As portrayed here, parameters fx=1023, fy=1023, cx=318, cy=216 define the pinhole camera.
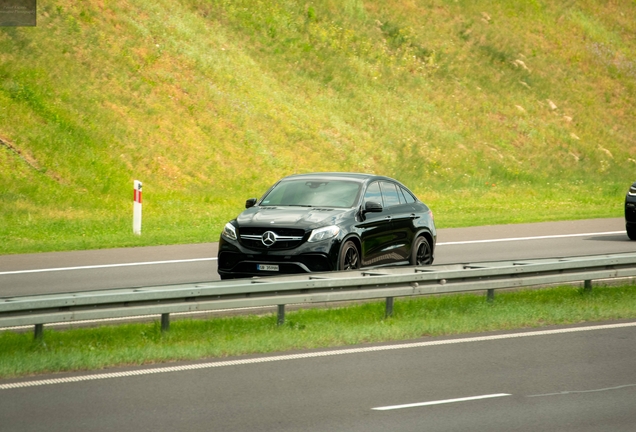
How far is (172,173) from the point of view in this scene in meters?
30.4

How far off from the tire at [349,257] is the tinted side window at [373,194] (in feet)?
3.48

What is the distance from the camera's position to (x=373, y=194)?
15.4 metres

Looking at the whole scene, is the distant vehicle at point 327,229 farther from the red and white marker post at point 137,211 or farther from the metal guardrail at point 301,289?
the red and white marker post at point 137,211

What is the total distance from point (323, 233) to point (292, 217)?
0.55 metres

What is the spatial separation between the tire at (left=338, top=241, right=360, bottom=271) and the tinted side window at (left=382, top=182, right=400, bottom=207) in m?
1.47

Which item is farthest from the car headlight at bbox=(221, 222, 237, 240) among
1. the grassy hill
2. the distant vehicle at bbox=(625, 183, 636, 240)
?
the distant vehicle at bbox=(625, 183, 636, 240)

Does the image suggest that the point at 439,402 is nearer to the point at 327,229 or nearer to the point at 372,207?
the point at 327,229

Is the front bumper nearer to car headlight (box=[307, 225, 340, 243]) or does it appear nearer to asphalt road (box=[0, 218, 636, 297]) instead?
car headlight (box=[307, 225, 340, 243])

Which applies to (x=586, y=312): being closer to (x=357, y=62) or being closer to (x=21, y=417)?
(x=21, y=417)

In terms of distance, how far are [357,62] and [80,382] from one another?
114 ft

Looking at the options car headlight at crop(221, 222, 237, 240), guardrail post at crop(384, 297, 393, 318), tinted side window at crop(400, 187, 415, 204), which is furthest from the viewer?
tinted side window at crop(400, 187, 415, 204)

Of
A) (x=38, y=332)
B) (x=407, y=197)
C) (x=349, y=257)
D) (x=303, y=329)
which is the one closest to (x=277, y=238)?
(x=349, y=257)

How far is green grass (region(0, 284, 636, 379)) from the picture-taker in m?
9.84

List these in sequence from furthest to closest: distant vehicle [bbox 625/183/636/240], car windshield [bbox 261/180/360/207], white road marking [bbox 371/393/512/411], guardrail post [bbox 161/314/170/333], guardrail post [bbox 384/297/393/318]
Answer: distant vehicle [bbox 625/183/636/240] < car windshield [bbox 261/180/360/207] < guardrail post [bbox 384/297/393/318] < guardrail post [bbox 161/314/170/333] < white road marking [bbox 371/393/512/411]
